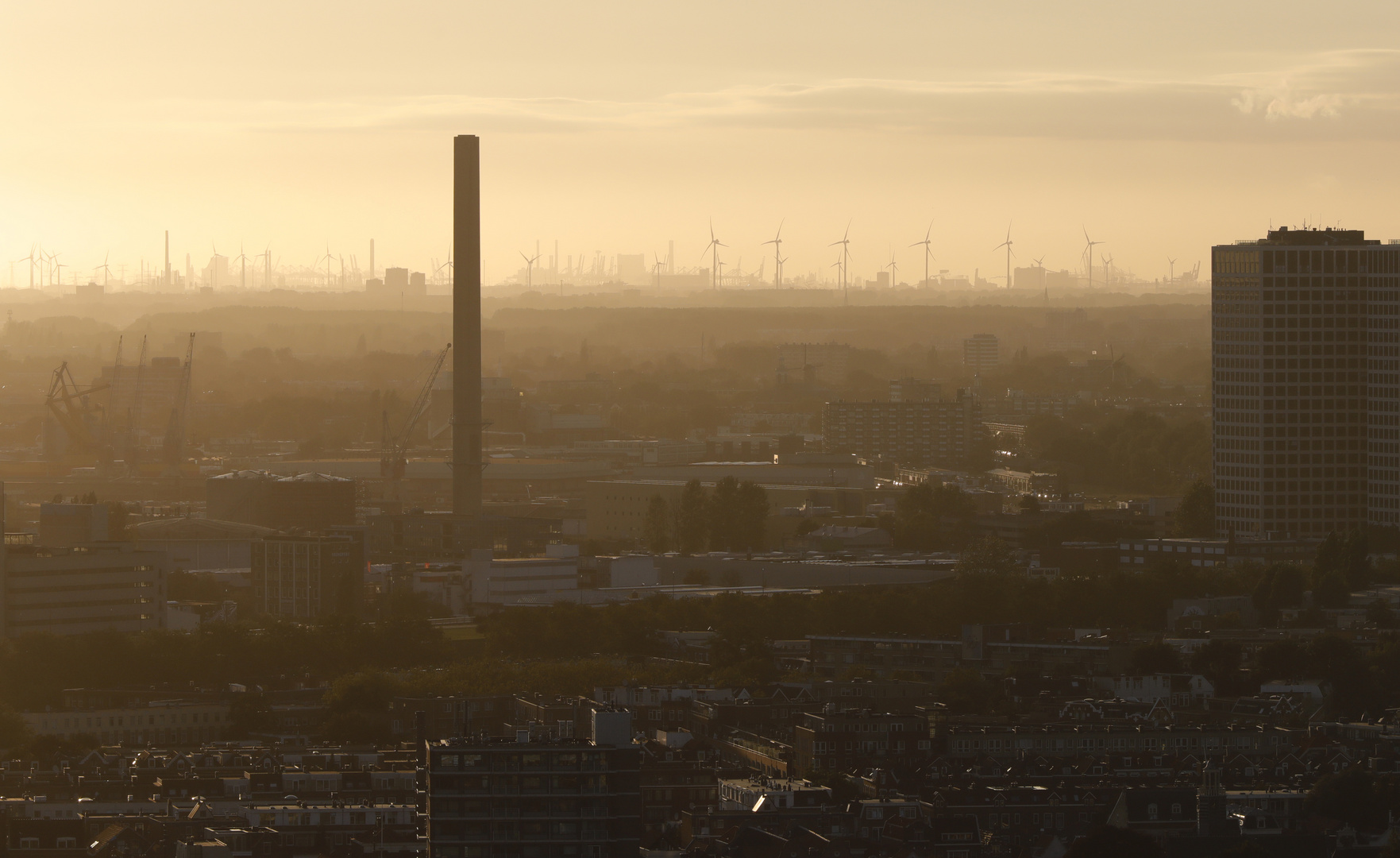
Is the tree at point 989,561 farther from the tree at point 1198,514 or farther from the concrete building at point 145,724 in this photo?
the concrete building at point 145,724

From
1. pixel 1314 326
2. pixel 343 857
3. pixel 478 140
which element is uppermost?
pixel 478 140

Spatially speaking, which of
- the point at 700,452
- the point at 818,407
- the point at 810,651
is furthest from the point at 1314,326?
the point at 818,407

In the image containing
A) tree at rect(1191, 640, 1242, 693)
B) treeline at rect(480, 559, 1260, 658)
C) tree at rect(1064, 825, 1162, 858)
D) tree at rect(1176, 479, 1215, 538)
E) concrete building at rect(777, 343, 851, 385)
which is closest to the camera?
tree at rect(1064, 825, 1162, 858)

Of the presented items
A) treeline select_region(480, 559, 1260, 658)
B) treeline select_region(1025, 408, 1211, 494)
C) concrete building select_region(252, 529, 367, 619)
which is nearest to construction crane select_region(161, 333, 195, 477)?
treeline select_region(1025, 408, 1211, 494)

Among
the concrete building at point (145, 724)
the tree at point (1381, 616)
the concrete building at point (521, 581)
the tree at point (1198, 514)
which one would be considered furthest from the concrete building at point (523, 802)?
the tree at point (1198, 514)

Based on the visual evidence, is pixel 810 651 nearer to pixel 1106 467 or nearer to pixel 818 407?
pixel 1106 467

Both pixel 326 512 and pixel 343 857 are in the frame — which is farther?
pixel 326 512

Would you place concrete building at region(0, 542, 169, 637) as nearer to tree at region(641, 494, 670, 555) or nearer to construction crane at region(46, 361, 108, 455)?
tree at region(641, 494, 670, 555)
